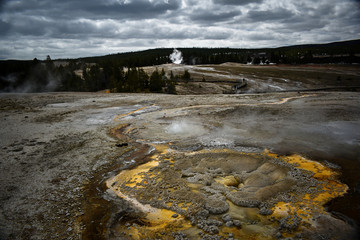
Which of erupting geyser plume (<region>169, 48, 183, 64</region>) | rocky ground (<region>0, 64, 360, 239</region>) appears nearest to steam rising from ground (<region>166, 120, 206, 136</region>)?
rocky ground (<region>0, 64, 360, 239</region>)

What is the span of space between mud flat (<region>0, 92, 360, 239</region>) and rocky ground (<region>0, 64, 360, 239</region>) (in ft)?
0.13

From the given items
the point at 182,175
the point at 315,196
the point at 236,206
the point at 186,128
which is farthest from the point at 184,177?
the point at 186,128

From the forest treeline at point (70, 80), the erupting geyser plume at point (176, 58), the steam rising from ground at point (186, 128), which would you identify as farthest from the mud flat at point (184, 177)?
the erupting geyser plume at point (176, 58)

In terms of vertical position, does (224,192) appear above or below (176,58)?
below

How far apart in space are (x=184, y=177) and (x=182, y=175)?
0.14m

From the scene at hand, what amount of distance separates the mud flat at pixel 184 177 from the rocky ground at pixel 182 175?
4cm

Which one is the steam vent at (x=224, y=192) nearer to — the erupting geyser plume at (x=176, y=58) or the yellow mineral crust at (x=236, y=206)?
the yellow mineral crust at (x=236, y=206)

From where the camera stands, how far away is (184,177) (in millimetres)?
8969

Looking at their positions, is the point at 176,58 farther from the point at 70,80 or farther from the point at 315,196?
the point at 315,196

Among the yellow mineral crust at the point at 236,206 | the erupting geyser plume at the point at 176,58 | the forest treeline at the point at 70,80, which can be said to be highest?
the erupting geyser plume at the point at 176,58

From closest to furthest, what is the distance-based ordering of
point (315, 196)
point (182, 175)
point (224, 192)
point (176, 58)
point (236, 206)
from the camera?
→ point (236, 206), point (315, 196), point (224, 192), point (182, 175), point (176, 58)

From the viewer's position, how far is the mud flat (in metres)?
6.46

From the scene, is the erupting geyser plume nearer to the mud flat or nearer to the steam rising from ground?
the steam rising from ground

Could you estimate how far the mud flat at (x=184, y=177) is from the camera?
646cm
